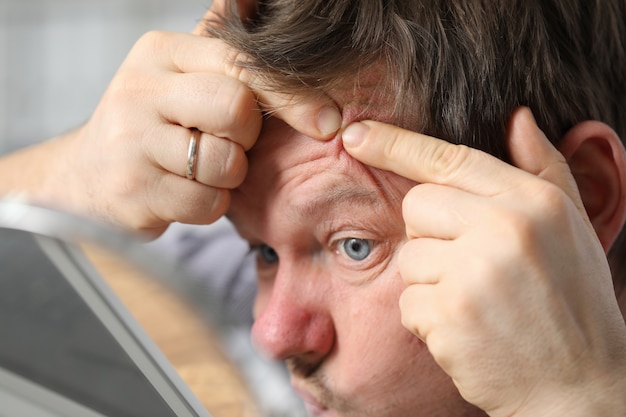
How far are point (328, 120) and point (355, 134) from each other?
0.09ft

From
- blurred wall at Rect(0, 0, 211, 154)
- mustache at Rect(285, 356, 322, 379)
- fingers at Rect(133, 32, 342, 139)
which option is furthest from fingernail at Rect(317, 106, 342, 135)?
blurred wall at Rect(0, 0, 211, 154)

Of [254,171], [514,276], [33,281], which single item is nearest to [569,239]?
[514,276]

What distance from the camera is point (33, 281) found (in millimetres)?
404

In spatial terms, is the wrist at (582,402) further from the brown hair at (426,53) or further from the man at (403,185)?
the brown hair at (426,53)

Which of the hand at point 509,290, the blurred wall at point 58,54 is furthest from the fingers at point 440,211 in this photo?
the blurred wall at point 58,54

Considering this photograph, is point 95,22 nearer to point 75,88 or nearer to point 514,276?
point 75,88

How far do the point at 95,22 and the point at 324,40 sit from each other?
2302 mm

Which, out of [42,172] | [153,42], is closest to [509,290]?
[153,42]

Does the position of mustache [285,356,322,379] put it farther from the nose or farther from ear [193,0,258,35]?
ear [193,0,258,35]

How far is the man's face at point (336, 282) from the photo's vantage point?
716 mm

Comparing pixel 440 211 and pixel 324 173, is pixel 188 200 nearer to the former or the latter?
pixel 324 173

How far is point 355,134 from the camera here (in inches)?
26.8

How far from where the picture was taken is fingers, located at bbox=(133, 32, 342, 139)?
69 cm

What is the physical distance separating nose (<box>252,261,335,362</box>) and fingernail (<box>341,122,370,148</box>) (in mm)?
146
